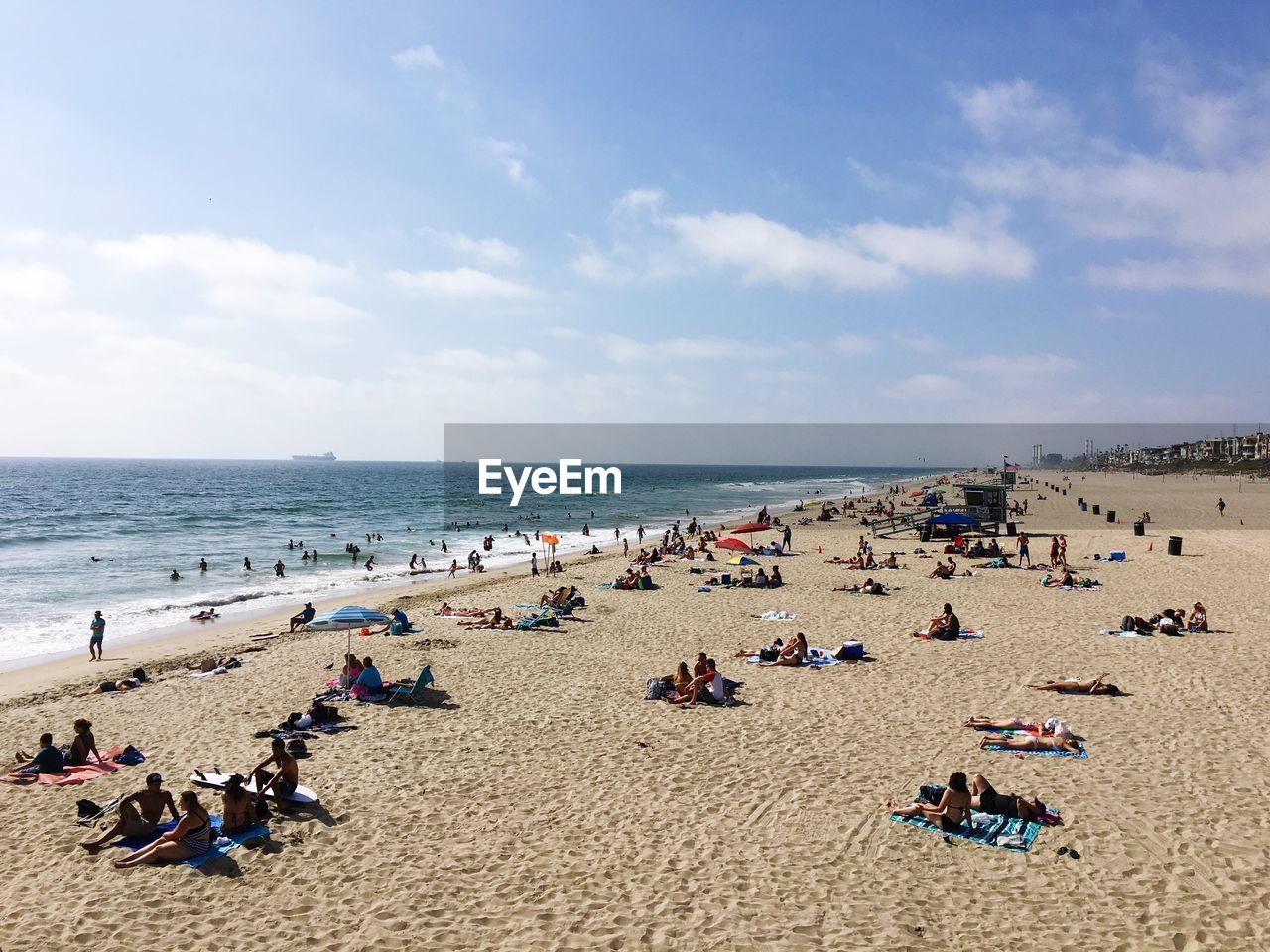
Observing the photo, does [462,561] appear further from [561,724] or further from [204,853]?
[204,853]

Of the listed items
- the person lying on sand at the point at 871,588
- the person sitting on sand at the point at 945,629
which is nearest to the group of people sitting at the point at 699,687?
the person sitting on sand at the point at 945,629

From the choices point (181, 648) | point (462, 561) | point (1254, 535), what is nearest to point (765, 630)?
point (181, 648)

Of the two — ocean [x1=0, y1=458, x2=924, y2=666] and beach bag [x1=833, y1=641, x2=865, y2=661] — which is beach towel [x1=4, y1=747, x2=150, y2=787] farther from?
ocean [x1=0, y1=458, x2=924, y2=666]

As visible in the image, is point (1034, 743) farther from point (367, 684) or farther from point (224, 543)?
point (224, 543)

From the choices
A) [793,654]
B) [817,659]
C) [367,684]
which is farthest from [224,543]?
[817,659]

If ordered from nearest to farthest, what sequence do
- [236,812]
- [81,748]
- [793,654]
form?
[236,812] < [81,748] < [793,654]

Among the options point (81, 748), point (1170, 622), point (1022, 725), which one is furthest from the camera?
point (1170, 622)
